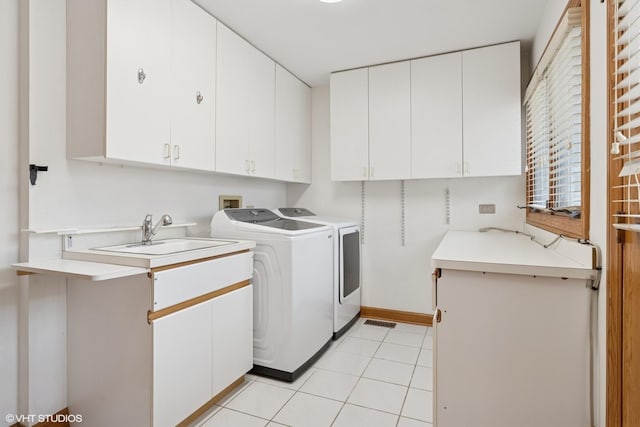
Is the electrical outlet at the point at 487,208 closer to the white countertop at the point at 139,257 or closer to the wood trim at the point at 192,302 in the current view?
the wood trim at the point at 192,302

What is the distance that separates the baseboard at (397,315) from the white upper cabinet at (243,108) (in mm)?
1696

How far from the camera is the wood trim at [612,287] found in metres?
1.08

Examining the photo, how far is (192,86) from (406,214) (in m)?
A: 2.16

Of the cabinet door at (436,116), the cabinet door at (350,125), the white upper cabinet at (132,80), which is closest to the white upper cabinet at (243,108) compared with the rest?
the white upper cabinet at (132,80)

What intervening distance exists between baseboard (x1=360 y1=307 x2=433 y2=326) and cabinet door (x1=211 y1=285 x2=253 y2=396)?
1534mm

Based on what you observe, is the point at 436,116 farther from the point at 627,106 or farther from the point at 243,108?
the point at 627,106

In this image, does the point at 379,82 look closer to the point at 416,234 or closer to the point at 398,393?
the point at 416,234

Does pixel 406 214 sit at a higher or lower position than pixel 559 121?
lower

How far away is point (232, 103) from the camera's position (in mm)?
2402

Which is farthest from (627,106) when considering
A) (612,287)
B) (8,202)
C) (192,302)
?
(8,202)

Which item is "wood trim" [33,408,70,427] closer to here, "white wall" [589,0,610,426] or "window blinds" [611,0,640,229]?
"white wall" [589,0,610,426]

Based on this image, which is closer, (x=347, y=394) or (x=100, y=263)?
(x=100, y=263)

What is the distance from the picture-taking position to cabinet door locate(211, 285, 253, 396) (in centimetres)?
187

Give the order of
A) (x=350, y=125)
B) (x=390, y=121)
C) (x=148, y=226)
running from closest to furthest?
(x=148, y=226)
(x=390, y=121)
(x=350, y=125)
